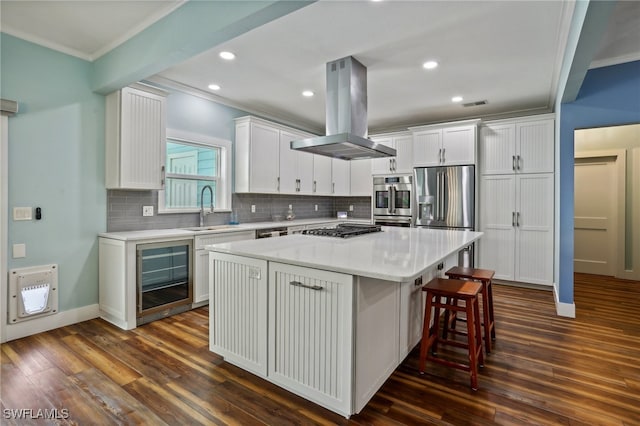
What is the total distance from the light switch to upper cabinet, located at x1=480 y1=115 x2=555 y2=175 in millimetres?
5573

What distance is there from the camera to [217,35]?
2.26m

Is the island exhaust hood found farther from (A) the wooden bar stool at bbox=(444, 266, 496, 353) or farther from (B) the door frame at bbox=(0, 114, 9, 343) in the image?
(B) the door frame at bbox=(0, 114, 9, 343)

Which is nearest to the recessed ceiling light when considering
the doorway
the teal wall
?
the teal wall

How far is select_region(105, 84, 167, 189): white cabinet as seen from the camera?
329 centimetres

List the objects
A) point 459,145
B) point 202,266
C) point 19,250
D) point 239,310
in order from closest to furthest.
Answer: point 239,310, point 19,250, point 202,266, point 459,145

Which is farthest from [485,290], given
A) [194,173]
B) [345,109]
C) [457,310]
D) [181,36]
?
[194,173]

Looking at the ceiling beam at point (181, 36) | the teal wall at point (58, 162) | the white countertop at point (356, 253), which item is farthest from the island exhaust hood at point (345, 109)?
the teal wall at point (58, 162)

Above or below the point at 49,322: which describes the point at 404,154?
above

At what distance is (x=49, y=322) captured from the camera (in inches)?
121

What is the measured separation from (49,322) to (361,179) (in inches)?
193

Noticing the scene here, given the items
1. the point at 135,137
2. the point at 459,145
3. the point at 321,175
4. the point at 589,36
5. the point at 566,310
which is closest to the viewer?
the point at 589,36

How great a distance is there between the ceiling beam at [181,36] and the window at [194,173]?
0.94 m

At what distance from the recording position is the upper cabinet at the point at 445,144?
16.0ft

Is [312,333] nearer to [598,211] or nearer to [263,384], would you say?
[263,384]
